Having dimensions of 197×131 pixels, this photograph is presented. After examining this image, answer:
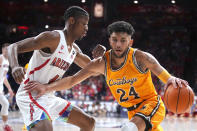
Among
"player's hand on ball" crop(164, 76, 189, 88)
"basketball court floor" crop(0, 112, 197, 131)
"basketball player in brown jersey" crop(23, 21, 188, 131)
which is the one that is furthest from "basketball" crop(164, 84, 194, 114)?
"basketball court floor" crop(0, 112, 197, 131)

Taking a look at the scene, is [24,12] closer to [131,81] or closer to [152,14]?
[152,14]

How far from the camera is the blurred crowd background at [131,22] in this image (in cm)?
1322

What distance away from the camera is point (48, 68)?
2865 mm

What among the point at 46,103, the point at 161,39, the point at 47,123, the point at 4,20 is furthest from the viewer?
the point at 161,39

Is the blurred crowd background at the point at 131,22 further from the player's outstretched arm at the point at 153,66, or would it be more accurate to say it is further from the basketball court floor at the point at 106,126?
the player's outstretched arm at the point at 153,66

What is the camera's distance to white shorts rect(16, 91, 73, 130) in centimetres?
271

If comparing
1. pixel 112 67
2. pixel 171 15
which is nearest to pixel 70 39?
pixel 112 67

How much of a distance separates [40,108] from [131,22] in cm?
1209

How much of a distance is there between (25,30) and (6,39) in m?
1.08

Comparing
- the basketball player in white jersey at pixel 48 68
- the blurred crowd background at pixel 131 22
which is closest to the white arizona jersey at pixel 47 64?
the basketball player in white jersey at pixel 48 68

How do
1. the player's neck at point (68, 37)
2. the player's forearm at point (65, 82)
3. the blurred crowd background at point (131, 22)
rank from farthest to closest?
the blurred crowd background at point (131, 22)
the player's neck at point (68, 37)
the player's forearm at point (65, 82)

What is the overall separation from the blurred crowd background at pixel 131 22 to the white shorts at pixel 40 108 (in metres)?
8.89

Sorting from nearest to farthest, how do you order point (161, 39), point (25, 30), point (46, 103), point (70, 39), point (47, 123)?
point (47, 123)
point (46, 103)
point (70, 39)
point (25, 30)
point (161, 39)

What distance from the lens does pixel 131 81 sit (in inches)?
107
